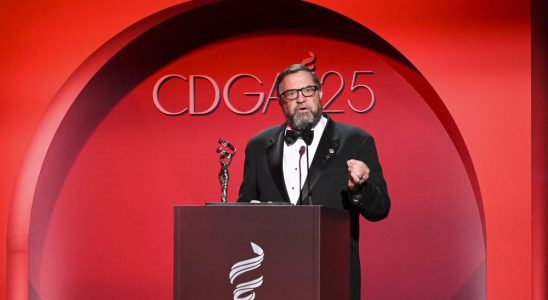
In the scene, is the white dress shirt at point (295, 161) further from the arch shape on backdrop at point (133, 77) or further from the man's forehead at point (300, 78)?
the arch shape on backdrop at point (133, 77)

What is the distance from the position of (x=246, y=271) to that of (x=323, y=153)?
0.82m

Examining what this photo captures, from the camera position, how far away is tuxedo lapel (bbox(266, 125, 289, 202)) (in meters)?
3.02

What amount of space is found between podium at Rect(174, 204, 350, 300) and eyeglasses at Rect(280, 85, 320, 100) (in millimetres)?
708

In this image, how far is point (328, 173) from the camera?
296 centimetres

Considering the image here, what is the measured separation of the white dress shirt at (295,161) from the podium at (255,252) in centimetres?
63

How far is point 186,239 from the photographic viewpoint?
2.35 meters

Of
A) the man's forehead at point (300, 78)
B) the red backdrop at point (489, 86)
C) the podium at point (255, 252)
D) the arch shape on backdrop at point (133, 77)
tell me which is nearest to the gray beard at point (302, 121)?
the man's forehead at point (300, 78)

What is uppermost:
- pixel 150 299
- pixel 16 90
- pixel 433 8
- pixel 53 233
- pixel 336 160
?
pixel 433 8

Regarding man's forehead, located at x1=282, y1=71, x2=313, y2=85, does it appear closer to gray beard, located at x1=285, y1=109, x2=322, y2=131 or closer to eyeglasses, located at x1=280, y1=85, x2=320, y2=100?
eyeglasses, located at x1=280, y1=85, x2=320, y2=100

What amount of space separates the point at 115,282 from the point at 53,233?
492 mm

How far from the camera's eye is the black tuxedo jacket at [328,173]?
2926 mm

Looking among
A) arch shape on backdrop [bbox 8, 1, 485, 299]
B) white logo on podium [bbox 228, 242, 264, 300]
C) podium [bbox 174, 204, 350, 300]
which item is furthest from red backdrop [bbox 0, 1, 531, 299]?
white logo on podium [bbox 228, 242, 264, 300]

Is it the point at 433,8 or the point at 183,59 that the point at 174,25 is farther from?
the point at 433,8

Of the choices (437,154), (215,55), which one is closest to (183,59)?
(215,55)
